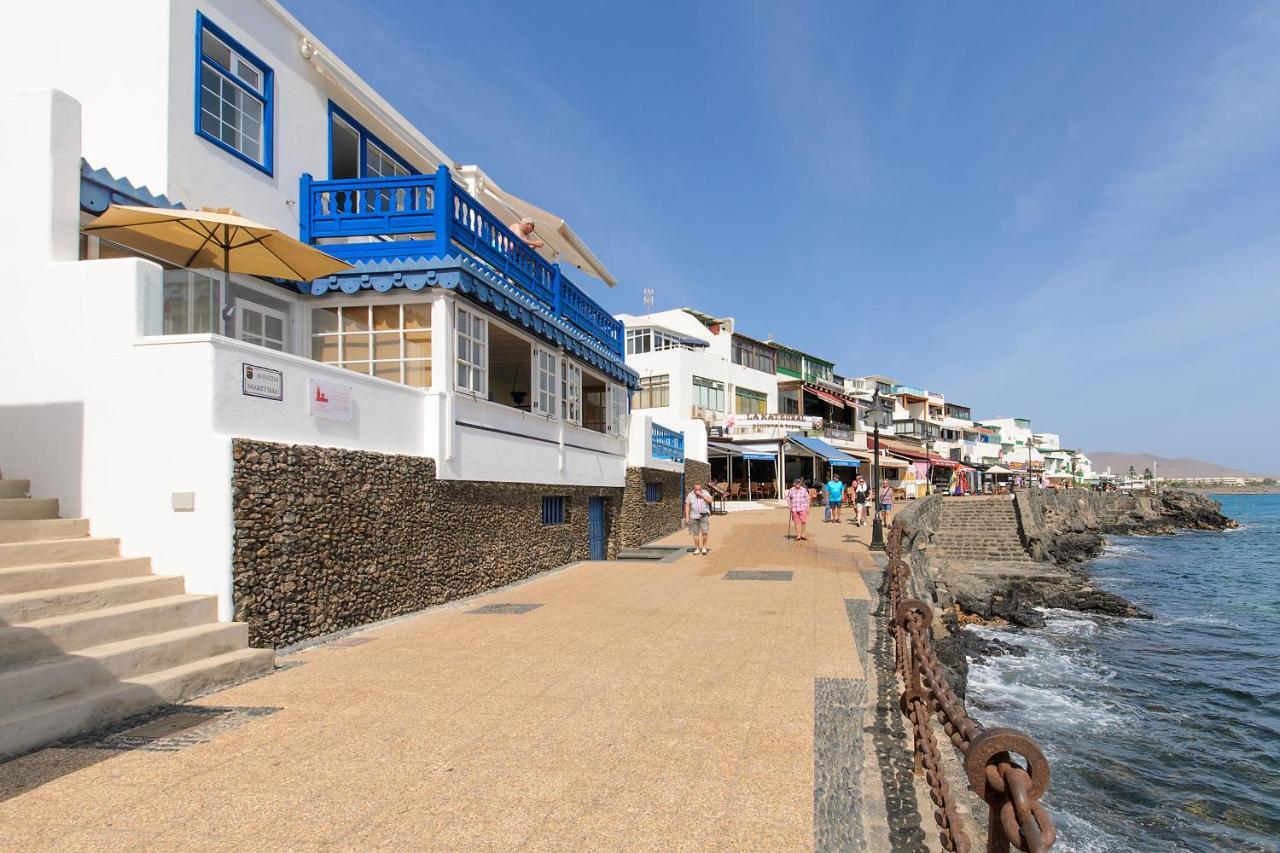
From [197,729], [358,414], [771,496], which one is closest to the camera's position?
[197,729]

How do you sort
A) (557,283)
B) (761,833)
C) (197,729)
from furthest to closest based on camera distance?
1. (557,283)
2. (197,729)
3. (761,833)

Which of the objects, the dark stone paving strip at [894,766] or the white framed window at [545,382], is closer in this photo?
the dark stone paving strip at [894,766]

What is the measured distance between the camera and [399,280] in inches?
437

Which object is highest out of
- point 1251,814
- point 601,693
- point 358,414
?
point 358,414

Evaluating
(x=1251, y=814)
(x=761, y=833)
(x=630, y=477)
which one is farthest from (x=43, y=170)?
(x=630, y=477)

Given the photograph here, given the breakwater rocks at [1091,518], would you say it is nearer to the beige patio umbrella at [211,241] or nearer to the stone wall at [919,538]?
the stone wall at [919,538]

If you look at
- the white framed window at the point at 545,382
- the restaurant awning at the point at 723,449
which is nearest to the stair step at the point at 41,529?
the white framed window at the point at 545,382

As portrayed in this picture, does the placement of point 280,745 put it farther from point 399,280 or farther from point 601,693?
point 399,280

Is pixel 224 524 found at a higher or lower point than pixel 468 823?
higher

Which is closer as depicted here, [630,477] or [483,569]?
[483,569]

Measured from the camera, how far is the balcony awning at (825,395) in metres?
49.0

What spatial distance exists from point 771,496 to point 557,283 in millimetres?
25395

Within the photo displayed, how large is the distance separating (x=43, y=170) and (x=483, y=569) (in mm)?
7436

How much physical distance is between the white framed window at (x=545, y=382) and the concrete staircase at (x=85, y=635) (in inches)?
325
